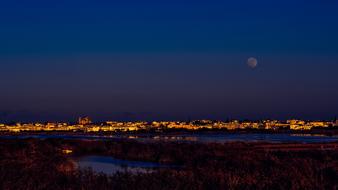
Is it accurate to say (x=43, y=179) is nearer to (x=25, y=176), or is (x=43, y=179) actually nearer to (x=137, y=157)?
(x=25, y=176)

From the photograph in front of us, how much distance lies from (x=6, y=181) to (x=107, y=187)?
2.15 meters

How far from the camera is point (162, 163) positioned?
3331 centimetres

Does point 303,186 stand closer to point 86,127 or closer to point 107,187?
point 107,187

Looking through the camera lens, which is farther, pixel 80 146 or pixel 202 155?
pixel 80 146

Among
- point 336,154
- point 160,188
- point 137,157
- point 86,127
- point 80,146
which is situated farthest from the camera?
point 86,127

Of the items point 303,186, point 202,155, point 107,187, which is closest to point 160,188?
point 107,187

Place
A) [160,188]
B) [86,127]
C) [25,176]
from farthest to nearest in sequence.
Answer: [86,127], [25,176], [160,188]

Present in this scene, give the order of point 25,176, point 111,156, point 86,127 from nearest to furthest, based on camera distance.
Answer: point 25,176
point 111,156
point 86,127

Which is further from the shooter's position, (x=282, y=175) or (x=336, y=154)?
(x=336, y=154)

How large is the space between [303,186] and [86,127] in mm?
187156

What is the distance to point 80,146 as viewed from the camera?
48906mm

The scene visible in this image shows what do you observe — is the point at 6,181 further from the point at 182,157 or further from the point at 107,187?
the point at 182,157

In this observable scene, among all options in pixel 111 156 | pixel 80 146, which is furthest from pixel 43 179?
pixel 80 146

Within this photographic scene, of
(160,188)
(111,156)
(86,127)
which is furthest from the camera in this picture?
(86,127)
